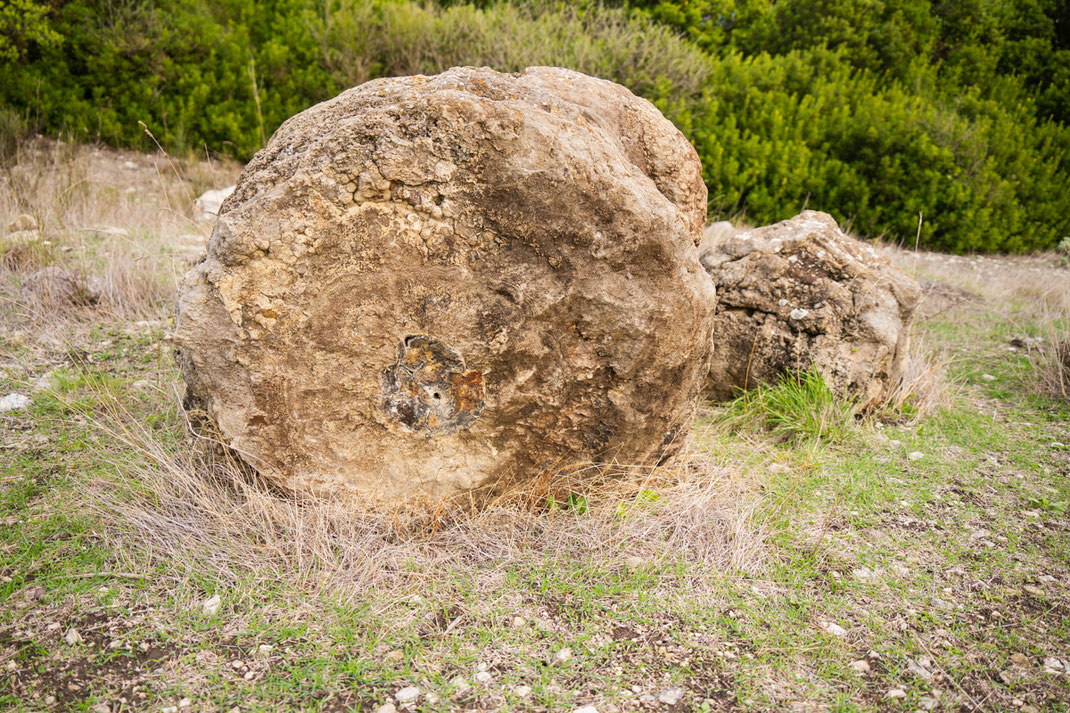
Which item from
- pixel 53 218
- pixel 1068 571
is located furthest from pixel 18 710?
pixel 53 218

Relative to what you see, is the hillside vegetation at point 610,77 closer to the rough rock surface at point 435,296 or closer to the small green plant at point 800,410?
the small green plant at point 800,410

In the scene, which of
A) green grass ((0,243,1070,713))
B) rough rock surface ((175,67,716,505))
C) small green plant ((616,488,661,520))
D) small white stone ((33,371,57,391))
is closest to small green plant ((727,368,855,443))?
green grass ((0,243,1070,713))

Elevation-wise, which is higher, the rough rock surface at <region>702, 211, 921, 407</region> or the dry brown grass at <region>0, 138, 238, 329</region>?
the rough rock surface at <region>702, 211, 921, 407</region>

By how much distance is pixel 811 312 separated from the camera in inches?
146

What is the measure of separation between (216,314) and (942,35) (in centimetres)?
1463

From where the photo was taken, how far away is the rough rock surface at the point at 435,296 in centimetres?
234

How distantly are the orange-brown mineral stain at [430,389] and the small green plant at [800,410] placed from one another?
1.70 m

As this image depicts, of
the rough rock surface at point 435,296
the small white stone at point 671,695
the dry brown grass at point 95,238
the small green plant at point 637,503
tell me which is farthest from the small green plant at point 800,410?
the dry brown grass at point 95,238

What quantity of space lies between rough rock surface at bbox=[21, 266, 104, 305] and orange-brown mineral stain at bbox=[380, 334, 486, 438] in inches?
115

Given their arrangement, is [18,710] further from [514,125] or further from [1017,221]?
[1017,221]

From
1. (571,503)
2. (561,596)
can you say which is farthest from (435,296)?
(561,596)

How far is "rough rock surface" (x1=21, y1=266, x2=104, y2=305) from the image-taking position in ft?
13.9

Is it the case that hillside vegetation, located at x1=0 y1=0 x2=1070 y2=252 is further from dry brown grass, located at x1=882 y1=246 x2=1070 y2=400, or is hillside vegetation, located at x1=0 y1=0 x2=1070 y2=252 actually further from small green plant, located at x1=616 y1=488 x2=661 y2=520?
small green plant, located at x1=616 y1=488 x2=661 y2=520

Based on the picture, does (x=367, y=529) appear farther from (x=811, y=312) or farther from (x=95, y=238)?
(x=95, y=238)
